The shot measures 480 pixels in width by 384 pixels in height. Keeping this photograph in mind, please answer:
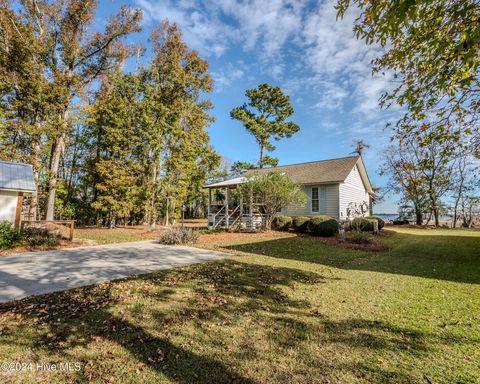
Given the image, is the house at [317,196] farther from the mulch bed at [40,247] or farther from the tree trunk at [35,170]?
the tree trunk at [35,170]

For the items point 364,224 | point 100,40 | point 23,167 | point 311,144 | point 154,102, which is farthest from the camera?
point 311,144

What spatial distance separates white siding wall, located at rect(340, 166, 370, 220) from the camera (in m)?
17.9

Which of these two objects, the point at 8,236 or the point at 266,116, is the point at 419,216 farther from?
the point at 8,236

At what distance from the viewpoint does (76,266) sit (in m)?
6.55

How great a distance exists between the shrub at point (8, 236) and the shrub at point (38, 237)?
0.30 m

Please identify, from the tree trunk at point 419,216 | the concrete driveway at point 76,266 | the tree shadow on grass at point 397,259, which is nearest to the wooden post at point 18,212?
the concrete driveway at point 76,266

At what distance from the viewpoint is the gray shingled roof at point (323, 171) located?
17.8 m

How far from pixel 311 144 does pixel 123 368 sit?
1160 inches

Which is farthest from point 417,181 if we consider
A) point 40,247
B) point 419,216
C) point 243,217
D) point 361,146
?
point 40,247

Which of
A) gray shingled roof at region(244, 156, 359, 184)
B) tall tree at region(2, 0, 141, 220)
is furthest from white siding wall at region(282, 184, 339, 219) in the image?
tall tree at region(2, 0, 141, 220)

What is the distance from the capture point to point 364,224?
51.4ft

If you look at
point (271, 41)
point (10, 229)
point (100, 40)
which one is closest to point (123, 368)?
point (10, 229)

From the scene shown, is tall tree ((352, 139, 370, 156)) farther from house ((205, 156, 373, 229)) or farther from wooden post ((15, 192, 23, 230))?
wooden post ((15, 192, 23, 230))

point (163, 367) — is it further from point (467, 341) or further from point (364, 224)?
point (364, 224)
